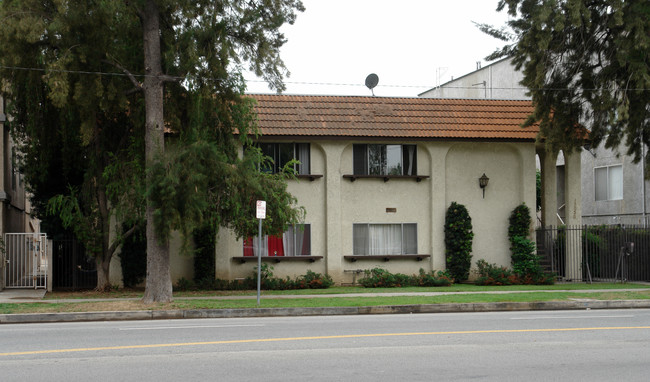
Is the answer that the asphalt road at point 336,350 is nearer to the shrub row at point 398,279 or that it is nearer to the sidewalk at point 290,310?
the sidewalk at point 290,310

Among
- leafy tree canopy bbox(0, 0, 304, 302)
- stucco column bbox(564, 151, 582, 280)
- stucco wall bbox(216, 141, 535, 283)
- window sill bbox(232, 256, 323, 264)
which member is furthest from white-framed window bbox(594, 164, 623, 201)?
leafy tree canopy bbox(0, 0, 304, 302)

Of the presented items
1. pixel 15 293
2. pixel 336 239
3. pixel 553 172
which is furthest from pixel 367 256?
pixel 15 293

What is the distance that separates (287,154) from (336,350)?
47.0 feet

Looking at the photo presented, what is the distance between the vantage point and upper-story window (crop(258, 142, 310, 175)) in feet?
77.6

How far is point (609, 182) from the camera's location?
109 ft

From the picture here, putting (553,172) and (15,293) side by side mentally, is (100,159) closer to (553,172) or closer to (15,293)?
(15,293)

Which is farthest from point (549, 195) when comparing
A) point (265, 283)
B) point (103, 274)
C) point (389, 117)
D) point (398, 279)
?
point (103, 274)

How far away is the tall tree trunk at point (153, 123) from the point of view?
1739 centimetres

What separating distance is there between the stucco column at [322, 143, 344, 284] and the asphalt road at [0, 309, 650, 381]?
931 cm

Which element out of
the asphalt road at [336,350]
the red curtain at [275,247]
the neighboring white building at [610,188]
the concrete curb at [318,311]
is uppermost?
the neighboring white building at [610,188]

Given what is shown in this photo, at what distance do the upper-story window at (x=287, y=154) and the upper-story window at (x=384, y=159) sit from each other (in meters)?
1.78

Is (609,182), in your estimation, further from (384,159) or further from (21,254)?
(21,254)

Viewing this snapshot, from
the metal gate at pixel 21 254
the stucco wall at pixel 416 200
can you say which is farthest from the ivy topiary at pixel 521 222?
the metal gate at pixel 21 254

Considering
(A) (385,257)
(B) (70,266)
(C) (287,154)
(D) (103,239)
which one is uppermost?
(C) (287,154)
